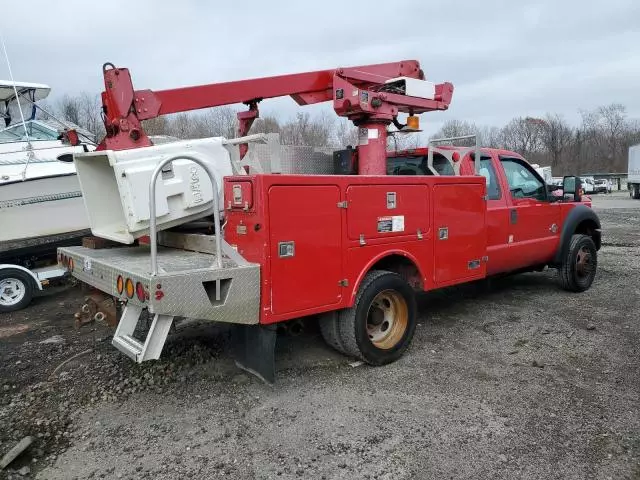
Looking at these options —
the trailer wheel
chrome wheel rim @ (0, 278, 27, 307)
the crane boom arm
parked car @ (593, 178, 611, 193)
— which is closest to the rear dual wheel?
the trailer wheel

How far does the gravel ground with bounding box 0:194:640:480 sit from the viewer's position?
3115 mm

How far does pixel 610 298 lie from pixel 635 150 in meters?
33.3

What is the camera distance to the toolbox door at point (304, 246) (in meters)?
3.69

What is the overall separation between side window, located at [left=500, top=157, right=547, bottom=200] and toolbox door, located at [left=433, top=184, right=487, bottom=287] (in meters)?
1.09

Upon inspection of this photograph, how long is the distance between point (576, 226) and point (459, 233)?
293cm

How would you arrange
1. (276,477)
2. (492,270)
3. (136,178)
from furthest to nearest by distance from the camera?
(492,270), (136,178), (276,477)

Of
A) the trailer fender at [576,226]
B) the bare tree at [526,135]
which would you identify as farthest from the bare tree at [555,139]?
the trailer fender at [576,226]

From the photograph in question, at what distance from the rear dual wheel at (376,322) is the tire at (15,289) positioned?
5058mm

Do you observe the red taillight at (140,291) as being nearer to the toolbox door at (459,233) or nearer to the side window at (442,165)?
the toolbox door at (459,233)

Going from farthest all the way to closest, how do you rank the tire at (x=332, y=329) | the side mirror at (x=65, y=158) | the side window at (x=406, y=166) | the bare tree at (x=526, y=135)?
the bare tree at (x=526, y=135), the side mirror at (x=65, y=158), the side window at (x=406, y=166), the tire at (x=332, y=329)

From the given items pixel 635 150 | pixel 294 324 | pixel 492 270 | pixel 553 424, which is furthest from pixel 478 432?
pixel 635 150

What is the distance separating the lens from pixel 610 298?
6.81 metres

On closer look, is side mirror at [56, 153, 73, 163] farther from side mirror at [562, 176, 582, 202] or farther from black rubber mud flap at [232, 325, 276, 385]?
side mirror at [562, 176, 582, 202]

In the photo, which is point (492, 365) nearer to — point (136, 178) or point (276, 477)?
point (276, 477)
